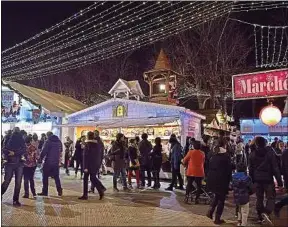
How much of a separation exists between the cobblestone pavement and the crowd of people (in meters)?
0.36

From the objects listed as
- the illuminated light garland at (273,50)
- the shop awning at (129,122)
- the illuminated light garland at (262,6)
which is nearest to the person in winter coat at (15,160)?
the illuminated light garland at (262,6)

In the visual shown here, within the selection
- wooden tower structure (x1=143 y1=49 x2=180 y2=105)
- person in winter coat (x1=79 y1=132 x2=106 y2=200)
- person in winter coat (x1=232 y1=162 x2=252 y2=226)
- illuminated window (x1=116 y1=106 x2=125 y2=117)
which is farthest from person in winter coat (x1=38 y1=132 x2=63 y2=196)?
wooden tower structure (x1=143 y1=49 x2=180 y2=105)

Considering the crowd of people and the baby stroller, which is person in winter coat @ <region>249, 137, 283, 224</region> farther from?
the baby stroller

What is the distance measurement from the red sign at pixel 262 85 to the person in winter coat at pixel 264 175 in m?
2.10

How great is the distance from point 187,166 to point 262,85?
9.20 feet

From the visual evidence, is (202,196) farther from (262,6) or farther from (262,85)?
(262,6)

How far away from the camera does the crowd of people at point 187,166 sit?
7.49 meters

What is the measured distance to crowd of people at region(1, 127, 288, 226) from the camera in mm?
7492

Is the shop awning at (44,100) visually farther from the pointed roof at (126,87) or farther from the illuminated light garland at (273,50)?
the illuminated light garland at (273,50)

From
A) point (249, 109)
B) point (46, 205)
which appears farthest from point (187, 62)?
point (46, 205)

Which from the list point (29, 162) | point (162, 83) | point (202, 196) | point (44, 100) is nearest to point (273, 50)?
point (162, 83)

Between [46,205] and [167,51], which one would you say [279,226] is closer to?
[46,205]

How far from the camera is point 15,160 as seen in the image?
29.2ft

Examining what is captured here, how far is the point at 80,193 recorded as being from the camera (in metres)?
10.8
